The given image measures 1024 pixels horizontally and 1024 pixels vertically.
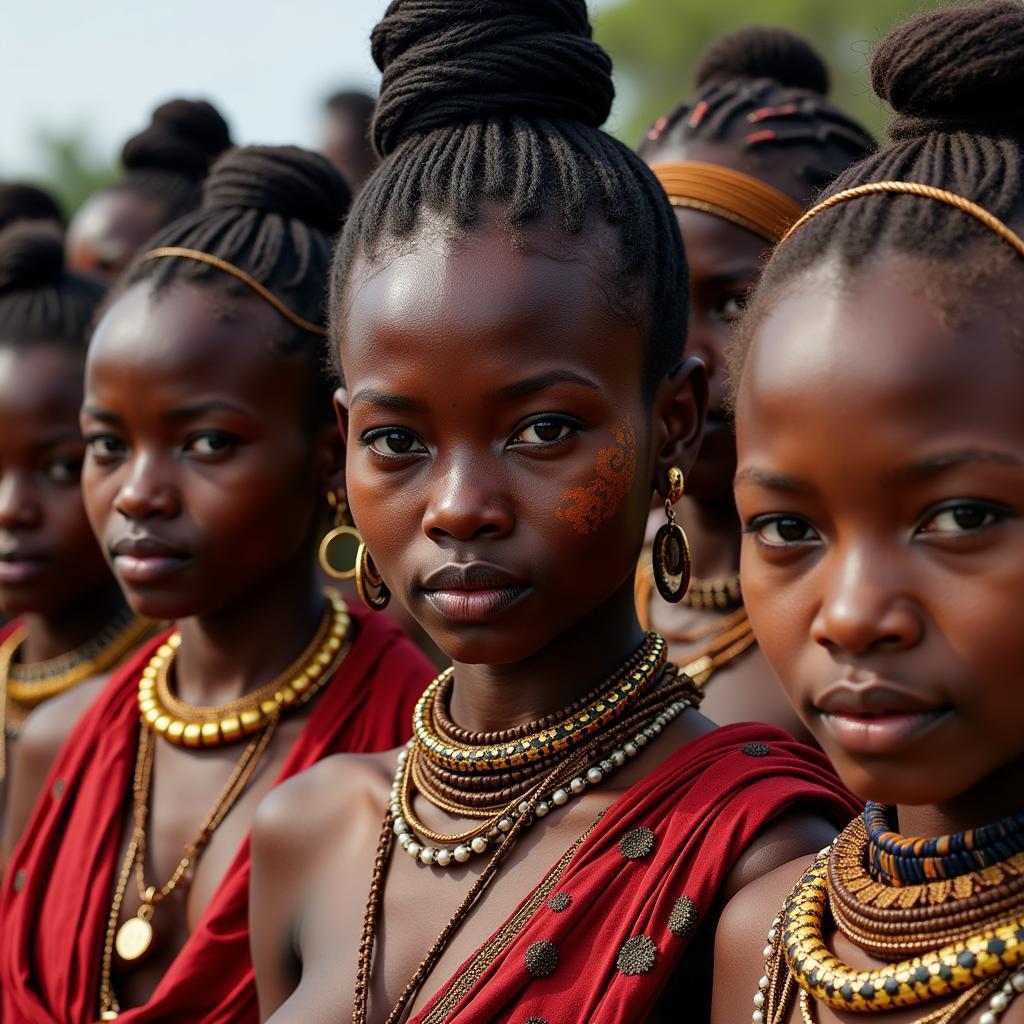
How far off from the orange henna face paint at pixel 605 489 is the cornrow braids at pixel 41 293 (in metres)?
2.43

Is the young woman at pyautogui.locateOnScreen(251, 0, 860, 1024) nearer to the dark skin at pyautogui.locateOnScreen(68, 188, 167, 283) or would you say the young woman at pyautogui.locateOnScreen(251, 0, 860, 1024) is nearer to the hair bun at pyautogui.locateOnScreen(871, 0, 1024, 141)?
the hair bun at pyautogui.locateOnScreen(871, 0, 1024, 141)

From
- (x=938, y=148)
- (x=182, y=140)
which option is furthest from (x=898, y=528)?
(x=182, y=140)

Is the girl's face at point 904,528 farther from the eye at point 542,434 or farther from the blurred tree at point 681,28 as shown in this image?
the blurred tree at point 681,28

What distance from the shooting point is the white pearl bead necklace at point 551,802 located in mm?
2297

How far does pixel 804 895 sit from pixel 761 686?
1379 mm

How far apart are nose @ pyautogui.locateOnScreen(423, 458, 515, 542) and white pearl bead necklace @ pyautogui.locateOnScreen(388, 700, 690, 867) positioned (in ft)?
1.30

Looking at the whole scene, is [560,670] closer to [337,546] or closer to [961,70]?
[961,70]

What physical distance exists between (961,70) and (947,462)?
55cm

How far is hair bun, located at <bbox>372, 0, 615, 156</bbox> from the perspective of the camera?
95.2 inches

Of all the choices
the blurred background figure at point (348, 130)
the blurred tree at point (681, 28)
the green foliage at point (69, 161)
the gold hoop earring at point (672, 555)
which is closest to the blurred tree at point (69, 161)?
the green foliage at point (69, 161)

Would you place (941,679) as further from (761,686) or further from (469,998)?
(761,686)

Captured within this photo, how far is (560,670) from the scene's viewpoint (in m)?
2.40

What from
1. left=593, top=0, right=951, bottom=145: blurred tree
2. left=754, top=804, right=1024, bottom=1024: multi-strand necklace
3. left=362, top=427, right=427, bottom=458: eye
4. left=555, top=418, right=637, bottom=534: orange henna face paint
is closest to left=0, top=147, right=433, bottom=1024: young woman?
left=362, top=427, right=427, bottom=458: eye

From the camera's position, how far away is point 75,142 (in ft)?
114
